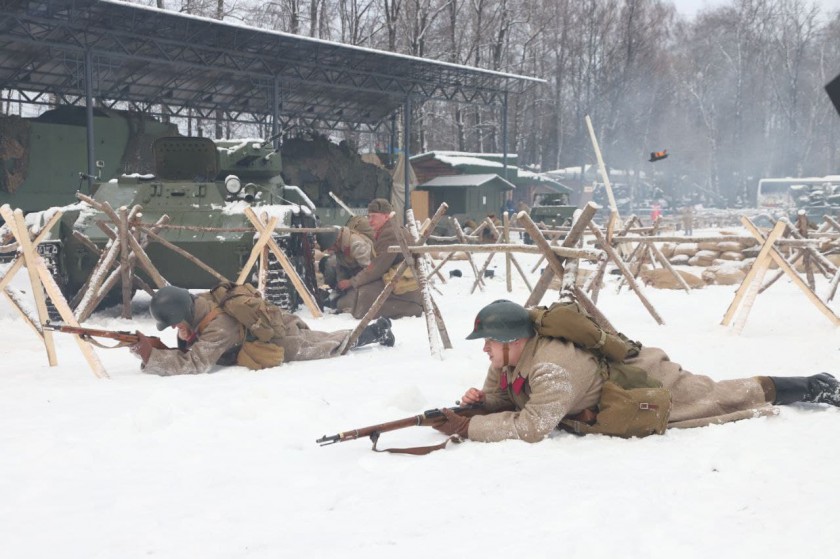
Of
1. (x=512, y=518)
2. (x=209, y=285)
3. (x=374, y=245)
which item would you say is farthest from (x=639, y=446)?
(x=209, y=285)

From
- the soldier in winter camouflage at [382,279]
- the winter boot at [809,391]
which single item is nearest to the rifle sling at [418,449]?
the winter boot at [809,391]

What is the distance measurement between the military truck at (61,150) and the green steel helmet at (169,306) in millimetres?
14755

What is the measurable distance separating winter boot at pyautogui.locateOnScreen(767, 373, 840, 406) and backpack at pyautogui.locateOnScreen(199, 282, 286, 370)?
3902 millimetres

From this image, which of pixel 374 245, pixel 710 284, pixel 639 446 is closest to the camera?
pixel 639 446

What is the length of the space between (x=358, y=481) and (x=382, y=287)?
7.10 meters

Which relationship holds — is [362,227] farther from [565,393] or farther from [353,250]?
[565,393]

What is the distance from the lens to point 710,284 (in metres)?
16.8

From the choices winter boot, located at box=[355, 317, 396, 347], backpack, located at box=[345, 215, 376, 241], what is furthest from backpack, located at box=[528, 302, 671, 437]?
backpack, located at box=[345, 215, 376, 241]

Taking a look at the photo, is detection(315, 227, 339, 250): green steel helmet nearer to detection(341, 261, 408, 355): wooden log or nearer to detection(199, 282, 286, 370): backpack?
detection(341, 261, 408, 355): wooden log

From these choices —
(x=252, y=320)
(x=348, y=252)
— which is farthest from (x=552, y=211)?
(x=252, y=320)

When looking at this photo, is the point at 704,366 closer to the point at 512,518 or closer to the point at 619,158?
the point at 512,518

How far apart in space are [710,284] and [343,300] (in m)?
8.32

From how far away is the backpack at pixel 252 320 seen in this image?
22.9 feet

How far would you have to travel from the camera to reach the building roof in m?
33.2
